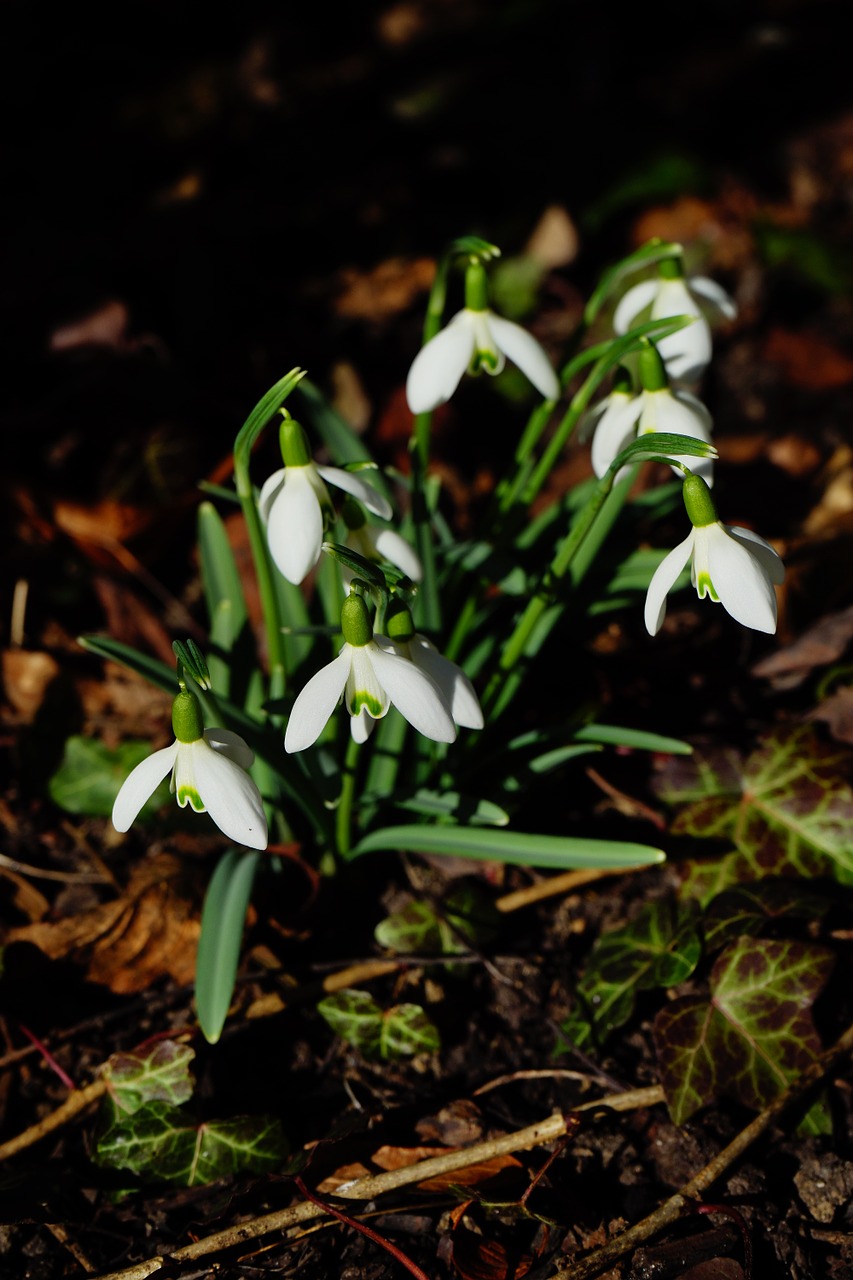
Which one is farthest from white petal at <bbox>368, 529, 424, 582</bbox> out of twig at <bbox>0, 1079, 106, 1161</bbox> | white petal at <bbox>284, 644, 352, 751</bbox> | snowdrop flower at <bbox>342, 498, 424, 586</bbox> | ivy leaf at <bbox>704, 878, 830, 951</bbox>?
twig at <bbox>0, 1079, 106, 1161</bbox>

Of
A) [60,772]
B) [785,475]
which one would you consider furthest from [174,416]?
[785,475]

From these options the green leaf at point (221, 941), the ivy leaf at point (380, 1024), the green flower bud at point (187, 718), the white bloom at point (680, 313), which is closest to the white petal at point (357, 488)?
the green flower bud at point (187, 718)

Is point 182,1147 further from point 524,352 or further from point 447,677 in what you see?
point 524,352

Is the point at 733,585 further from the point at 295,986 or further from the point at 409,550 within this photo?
the point at 295,986

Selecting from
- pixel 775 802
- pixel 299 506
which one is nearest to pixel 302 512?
pixel 299 506

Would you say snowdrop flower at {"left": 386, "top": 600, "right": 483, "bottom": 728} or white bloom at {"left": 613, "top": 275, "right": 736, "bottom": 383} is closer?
snowdrop flower at {"left": 386, "top": 600, "right": 483, "bottom": 728}

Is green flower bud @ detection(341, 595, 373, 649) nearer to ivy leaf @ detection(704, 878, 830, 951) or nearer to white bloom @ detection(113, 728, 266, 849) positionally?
white bloom @ detection(113, 728, 266, 849)
